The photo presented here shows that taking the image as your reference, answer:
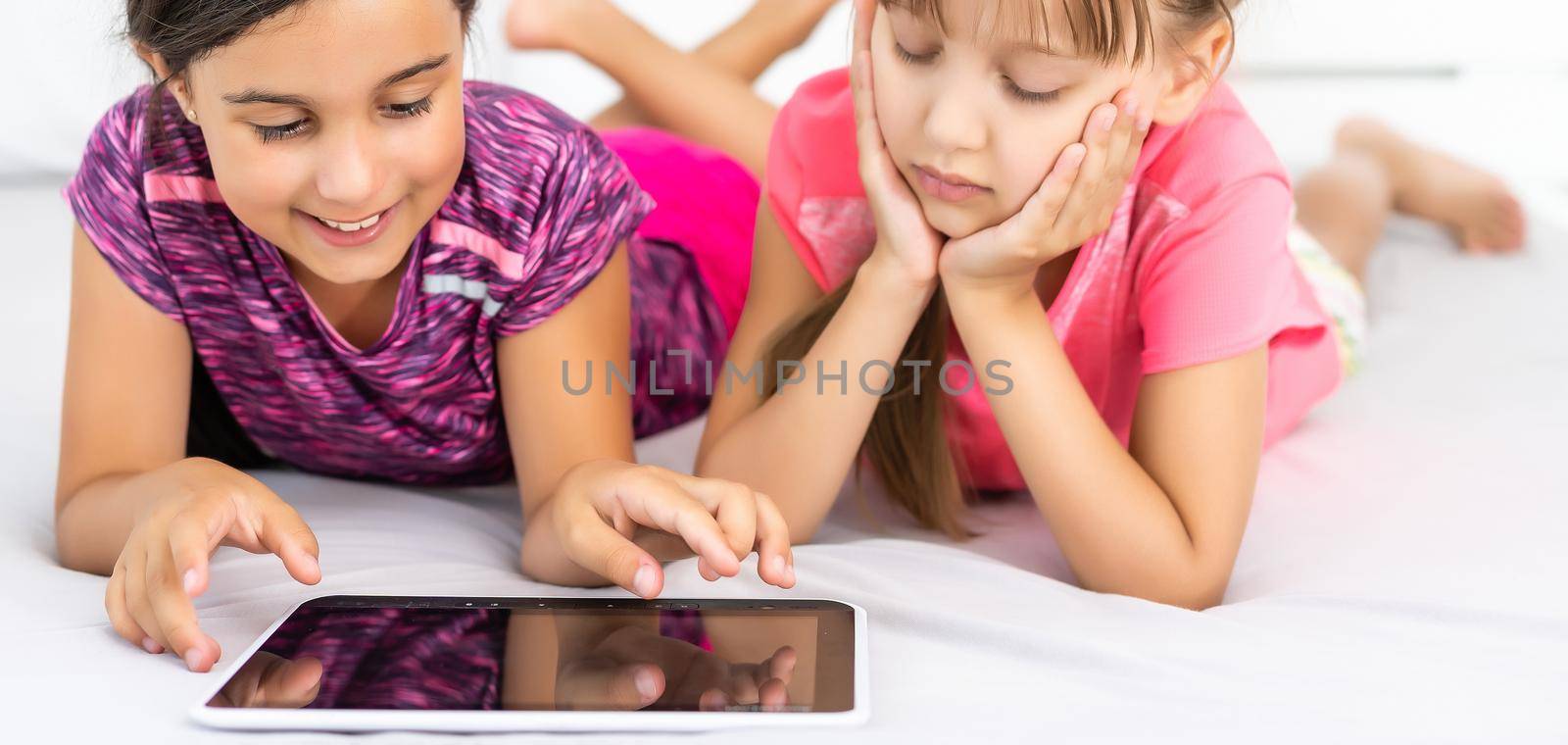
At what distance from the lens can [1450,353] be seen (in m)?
1.34

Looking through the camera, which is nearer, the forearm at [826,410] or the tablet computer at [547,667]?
the tablet computer at [547,667]

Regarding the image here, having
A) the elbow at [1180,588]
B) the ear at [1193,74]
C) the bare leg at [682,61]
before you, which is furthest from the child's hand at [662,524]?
the bare leg at [682,61]

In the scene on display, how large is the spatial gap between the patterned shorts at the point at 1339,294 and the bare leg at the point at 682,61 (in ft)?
1.93

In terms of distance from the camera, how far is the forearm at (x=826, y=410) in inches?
34.9

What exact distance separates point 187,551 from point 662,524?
245 millimetres

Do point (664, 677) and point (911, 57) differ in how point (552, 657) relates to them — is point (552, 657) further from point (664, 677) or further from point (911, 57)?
point (911, 57)

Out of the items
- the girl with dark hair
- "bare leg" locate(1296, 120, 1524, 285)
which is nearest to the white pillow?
the girl with dark hair

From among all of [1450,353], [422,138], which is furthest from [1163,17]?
[1450,353]

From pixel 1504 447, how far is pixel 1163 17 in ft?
1.76

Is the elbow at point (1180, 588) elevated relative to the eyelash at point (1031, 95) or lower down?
lower down

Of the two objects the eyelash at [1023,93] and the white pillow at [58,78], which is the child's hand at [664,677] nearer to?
the eyelash at [1023,93]

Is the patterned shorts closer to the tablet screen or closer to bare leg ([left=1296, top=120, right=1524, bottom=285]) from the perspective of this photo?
bare leg ([left=1296, top=120, right=1524, bottom=285])

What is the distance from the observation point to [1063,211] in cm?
83

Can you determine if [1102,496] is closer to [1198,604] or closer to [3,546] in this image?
[1198,604]
